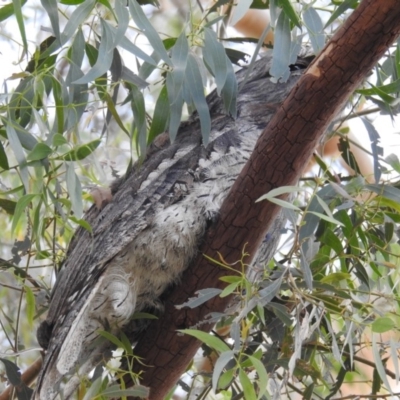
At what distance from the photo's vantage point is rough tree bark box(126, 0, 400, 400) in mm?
1167

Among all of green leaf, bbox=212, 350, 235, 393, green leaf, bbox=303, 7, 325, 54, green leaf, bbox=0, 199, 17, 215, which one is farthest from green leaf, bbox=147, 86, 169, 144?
green leaf, bbox=212, 350, 235, 393

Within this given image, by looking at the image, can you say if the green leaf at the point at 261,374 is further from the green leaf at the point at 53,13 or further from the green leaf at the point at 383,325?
the green leaf at the point at 53,13

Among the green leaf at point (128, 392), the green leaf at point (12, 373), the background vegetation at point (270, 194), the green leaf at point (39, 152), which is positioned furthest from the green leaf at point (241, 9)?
the green leaf at point (12, 373)

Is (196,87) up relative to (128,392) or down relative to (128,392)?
up

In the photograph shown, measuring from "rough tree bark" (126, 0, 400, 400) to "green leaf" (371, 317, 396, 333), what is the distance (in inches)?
12.0

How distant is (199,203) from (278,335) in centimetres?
38

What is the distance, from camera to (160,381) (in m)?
1.55

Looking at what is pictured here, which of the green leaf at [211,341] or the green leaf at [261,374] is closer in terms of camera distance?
the green leaf at [261,374]

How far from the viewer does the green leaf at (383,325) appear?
3.91 ft

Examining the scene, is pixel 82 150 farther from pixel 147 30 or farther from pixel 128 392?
pixel 128 392

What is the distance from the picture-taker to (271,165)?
1306 mm

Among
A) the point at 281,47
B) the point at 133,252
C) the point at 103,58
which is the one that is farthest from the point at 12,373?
the point at 281,47

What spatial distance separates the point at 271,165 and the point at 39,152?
0.46 metres

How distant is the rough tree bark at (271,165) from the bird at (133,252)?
70 mm
